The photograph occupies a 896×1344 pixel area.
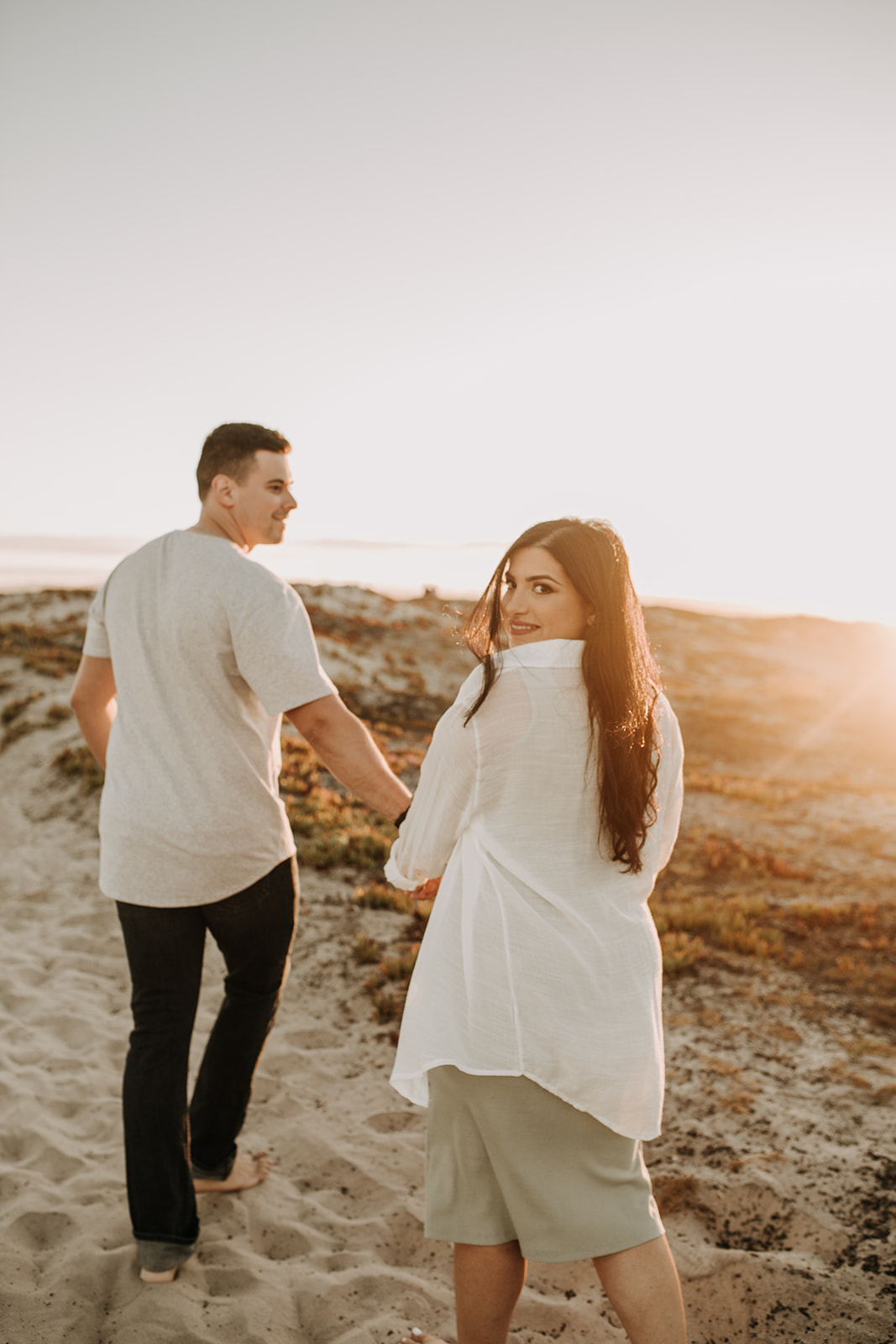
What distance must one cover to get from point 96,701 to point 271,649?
1125 millimetres

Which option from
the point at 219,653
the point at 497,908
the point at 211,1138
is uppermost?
the point at 219,653

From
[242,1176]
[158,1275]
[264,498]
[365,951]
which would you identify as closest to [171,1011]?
[158,1275]

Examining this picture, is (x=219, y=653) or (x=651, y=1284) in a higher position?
(x=219, y=653)

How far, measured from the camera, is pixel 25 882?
797 centimetres

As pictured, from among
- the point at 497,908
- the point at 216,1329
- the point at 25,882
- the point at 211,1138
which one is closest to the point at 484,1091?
the point at 497,908

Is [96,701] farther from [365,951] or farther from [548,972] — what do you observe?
[365,951]

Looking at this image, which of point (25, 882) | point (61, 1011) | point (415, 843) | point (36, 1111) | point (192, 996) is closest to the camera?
point (415, 843)

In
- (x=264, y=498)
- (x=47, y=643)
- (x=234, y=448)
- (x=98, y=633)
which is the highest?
(x=234, y=448)

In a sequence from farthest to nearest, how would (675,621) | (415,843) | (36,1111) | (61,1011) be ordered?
(675,621) → (61,1011) → (36,1111) → (415,843)

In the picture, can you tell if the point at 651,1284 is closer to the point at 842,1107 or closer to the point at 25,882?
the point at 842,1107

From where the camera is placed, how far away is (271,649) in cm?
263

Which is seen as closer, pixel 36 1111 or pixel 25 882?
pixel 36 1111

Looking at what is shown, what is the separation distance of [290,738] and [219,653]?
38.9 ft

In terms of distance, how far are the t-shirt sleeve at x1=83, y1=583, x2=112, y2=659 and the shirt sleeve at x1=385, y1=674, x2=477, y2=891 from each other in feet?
5.08
